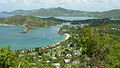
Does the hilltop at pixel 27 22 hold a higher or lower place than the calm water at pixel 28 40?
higher

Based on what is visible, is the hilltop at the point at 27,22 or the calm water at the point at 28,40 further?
the hilltop at the point at 27,22

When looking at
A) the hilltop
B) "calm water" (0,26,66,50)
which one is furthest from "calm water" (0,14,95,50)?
the hilltop

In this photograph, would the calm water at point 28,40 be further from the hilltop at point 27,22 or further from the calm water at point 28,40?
the hilltop at point 27,22

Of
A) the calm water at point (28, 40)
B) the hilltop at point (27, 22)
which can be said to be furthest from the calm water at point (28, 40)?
the hilltop at point (27, 22)

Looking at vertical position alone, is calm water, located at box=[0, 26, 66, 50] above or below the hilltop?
below

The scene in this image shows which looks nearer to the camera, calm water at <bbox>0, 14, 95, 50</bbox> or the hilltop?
calm water at <bbox>0, 14, 95, 50</bbox>

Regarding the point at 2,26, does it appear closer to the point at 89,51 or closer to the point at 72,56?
the point at 72,56

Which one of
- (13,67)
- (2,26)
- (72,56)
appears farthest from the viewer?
(2,26)

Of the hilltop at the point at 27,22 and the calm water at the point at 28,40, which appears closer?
the calm water at the point at 28,40

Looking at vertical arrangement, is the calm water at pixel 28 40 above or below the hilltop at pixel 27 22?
below

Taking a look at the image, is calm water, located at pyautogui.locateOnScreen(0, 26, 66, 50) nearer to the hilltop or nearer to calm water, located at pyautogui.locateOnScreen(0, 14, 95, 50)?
calm water, located at pyautogui.locateOnScreen(0, 14, 95, 50)

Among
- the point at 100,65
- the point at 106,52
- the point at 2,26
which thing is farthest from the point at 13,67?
the point at 2,26
